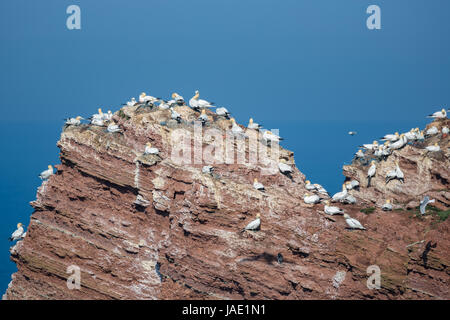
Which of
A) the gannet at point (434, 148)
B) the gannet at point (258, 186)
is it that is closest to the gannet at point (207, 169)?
the gannet at point (258, 186)

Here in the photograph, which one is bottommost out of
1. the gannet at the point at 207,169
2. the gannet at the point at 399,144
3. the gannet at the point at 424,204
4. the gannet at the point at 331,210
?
the gannet at the point at 331,210

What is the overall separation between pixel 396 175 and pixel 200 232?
12167mm

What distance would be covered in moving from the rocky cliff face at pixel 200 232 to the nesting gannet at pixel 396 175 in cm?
38

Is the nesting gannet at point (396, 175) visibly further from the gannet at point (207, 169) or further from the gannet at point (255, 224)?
the gannet at point (207, 169)

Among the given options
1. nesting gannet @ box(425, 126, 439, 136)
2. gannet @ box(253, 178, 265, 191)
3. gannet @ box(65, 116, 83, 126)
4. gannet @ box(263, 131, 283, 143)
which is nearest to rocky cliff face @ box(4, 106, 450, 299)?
gannet @ box(253, 178, 265, 191)

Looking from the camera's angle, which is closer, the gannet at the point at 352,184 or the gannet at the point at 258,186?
the gannet at the point at 258,186

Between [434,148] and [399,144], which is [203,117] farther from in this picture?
[434,148]

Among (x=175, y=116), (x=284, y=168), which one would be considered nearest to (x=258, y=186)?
(x=284, y=168)

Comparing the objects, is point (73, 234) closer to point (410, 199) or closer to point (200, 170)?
point (200, 170)

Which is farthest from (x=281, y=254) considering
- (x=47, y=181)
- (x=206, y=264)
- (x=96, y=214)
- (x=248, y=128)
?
(x=47, y=181)

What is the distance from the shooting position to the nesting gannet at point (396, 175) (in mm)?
29328

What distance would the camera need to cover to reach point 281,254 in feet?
79.0

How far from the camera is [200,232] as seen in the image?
2497 cm

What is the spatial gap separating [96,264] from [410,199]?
17.2 metres
